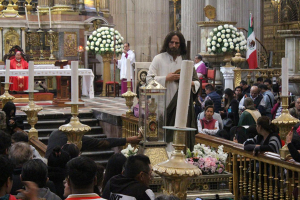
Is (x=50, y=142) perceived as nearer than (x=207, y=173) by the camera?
No

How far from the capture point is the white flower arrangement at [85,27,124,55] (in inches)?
810

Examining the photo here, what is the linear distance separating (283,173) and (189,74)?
3.43 metres

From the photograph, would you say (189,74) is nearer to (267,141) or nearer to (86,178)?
(86,178)

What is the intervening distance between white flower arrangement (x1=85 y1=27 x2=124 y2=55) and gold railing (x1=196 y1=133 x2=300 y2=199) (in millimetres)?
12327

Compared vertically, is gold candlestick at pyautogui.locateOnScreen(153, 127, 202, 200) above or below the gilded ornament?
below

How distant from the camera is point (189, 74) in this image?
4.13 m

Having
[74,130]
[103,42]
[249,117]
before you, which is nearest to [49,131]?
[249,117]

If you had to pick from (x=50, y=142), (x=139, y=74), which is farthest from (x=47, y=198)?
(x=139, y=74)

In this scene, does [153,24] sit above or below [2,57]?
above

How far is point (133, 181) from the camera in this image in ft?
15.7

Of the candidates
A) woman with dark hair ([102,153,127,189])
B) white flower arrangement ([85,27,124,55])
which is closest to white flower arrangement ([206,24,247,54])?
white flower arrangement ([85,27,124,55])

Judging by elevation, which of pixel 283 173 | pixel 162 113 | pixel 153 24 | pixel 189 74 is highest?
pixel 153 24

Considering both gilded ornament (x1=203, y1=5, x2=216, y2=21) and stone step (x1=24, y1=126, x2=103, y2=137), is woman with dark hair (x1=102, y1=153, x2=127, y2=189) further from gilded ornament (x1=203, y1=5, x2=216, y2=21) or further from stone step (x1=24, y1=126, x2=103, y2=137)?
gilded ornament (x1=203, y1=5, x2=216, y2=21)

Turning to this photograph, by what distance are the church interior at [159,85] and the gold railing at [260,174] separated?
2 cm
